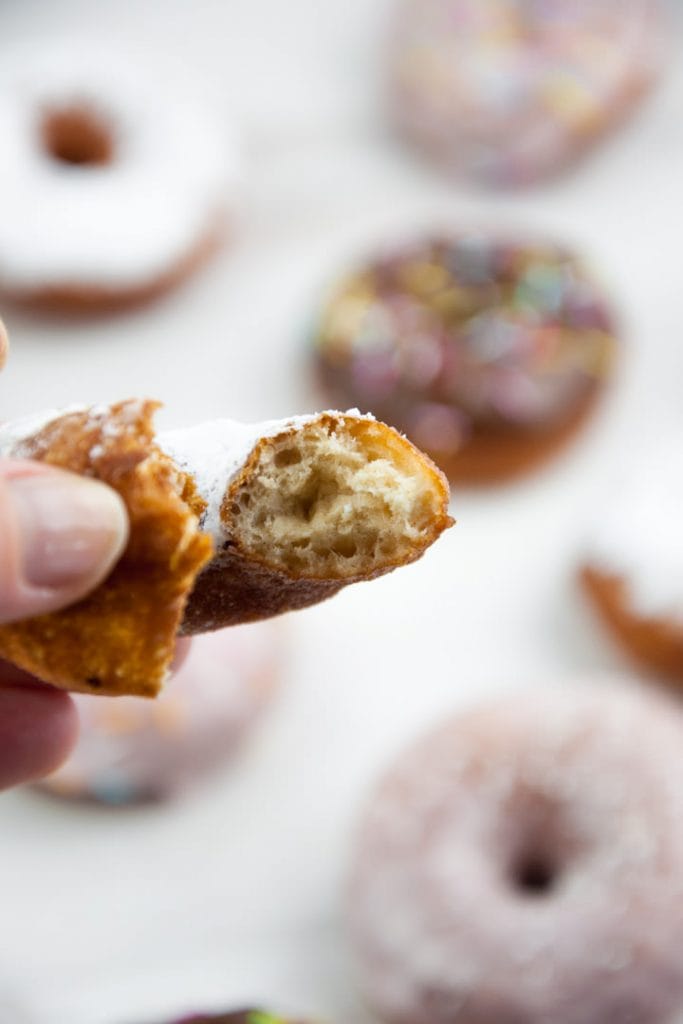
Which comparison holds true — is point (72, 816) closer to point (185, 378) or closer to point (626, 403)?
point (185, 378)

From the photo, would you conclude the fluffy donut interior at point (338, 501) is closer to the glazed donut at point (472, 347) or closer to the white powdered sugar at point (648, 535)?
the white powdered sugar at point (648, 535)

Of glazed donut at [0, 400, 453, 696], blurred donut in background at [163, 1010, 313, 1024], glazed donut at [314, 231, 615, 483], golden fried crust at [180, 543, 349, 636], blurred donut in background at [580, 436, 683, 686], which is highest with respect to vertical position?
glazed donut at [0, 400, 453, 696]

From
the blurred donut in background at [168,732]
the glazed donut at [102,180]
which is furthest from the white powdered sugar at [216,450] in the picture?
the glazed donut at [102,180]

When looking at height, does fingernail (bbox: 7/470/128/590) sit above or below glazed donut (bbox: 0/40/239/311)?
above

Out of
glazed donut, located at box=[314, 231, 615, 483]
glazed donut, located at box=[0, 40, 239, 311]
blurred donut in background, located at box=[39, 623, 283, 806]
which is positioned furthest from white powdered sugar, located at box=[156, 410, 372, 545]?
glazed donut, located at box=[0, 40, 239, 311]

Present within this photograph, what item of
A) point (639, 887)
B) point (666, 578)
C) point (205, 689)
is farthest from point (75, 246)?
point (639, 887)

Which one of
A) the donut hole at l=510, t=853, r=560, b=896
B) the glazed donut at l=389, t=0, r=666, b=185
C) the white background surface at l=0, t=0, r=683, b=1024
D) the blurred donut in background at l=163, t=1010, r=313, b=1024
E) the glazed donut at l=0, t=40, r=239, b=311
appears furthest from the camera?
the glazed donut at l=389, t=0, r=666, b=185

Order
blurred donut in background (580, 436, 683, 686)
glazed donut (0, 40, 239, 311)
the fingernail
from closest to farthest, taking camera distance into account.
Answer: the fingernail → blurred donut in background (580, 436, 683, 686) → glazed donut (0, 40, 239, 311)

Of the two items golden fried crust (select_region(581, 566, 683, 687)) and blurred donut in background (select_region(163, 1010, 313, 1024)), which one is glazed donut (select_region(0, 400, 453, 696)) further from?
golden fried crust (select_region(581, 566, 683, 687))
